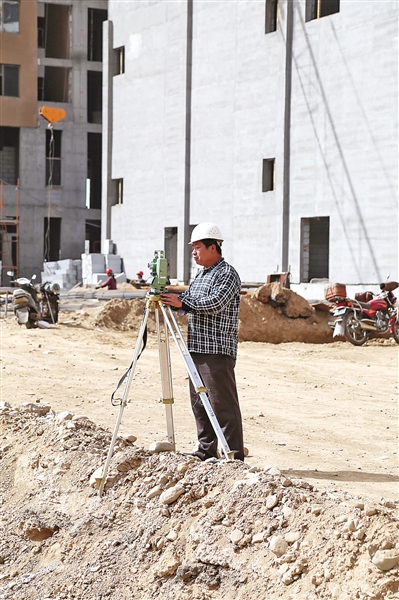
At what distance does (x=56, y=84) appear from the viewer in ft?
139

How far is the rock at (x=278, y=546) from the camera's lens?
4.85 meters

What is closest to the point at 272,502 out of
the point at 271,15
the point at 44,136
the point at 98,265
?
the point at 271,15

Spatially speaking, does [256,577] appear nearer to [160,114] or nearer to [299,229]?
[299,229]

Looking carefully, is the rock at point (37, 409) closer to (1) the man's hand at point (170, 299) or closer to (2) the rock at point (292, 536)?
(1) the man's hand at point (170, 299)

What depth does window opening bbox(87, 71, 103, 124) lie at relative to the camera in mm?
42812

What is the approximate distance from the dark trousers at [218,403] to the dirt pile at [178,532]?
0.29 meters

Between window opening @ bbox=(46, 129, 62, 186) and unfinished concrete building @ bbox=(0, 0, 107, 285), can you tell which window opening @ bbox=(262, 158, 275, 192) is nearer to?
unfinished concrete building @ bbox=(0, 0, 107, 285)

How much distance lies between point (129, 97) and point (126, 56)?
167cm

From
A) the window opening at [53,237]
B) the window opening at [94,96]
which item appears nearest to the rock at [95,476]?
the window opening at [53,237]

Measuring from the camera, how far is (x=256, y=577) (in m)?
4.84

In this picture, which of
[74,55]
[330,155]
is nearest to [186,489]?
[330,155]

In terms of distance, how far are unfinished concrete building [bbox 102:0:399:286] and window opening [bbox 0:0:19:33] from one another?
5952 mm

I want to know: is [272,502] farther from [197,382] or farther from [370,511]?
[197,382]

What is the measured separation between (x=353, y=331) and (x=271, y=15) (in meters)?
13.8
